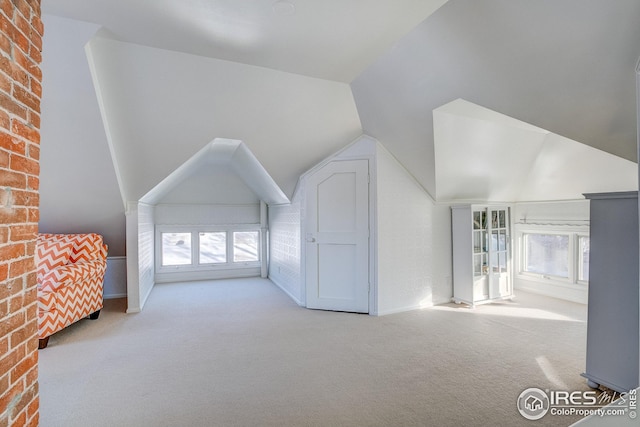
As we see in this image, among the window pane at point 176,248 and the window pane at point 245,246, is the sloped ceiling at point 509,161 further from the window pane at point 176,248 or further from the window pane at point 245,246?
the window pane at point 176,248

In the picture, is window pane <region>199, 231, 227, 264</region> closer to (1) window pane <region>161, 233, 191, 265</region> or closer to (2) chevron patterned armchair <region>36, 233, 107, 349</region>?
(1) window pane <region>161, 233, 191, 265</region>

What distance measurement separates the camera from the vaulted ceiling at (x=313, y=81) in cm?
191

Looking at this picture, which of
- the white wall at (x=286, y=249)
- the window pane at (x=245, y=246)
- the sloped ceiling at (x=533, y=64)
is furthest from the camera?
the window pane at (x=245, y=246)

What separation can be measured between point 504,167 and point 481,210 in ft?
1.95

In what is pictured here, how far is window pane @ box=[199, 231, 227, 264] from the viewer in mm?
5648

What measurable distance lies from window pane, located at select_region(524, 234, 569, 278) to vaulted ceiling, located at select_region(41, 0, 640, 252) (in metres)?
1.05

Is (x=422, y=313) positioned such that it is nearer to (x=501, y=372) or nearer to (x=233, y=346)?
(x=501, y=372)

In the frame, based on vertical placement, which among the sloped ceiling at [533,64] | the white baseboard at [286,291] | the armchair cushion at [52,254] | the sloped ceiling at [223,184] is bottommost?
the white baseboard at [286,291]

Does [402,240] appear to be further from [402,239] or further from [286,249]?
[286,249]

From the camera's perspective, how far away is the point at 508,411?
1.89m

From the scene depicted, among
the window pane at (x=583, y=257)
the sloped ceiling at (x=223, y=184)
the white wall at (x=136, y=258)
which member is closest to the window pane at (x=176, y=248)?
the sloped ceiling at (x=223, y=184)

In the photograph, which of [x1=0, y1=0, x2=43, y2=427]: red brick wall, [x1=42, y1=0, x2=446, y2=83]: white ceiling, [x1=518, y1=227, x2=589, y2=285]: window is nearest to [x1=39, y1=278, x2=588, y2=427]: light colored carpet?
[x1=518, y1=227, x2=589, y2=285]: window

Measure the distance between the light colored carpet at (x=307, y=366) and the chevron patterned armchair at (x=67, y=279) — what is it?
185 mm

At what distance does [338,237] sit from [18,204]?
3.04 metres
